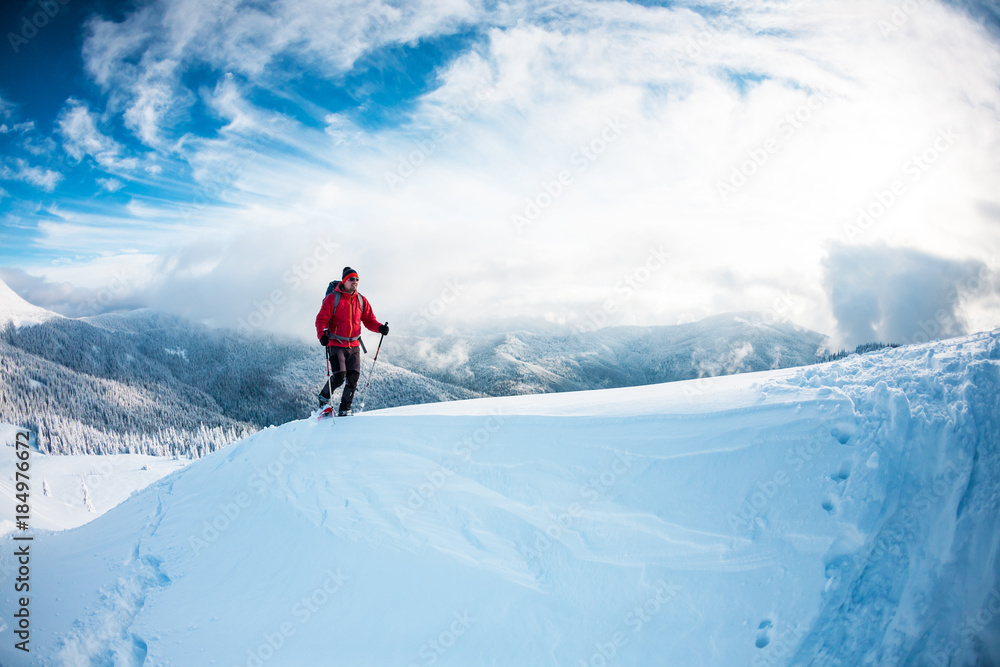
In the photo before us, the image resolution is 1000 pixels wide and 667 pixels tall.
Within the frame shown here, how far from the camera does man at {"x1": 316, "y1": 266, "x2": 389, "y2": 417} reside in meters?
8.69

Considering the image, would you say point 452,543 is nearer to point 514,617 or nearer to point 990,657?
point 514,617

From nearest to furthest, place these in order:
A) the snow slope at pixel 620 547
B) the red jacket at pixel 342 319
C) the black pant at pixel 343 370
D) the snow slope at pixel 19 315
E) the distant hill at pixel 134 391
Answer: the snow slope at pixel 620 547 < the red jacket at pixel 342 319 < the black pant at pixel 343 370 < the distant hill at pixel 134 391 < the snow slope at pixel 19 315

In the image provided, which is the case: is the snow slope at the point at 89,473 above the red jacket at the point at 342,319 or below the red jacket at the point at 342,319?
below

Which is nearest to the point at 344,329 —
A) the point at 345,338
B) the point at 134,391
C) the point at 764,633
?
the point at 345,338

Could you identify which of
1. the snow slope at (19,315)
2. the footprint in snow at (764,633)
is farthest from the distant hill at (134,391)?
the footprint in snow at (764,633)

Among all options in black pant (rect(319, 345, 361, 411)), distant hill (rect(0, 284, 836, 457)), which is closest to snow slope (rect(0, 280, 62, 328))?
distant hill (rect(0, 284, 836, 457))

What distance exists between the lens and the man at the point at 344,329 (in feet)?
28.5

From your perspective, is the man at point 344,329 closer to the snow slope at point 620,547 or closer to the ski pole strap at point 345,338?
the ski pole strap at point 345,338

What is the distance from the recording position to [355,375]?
916 centimetres

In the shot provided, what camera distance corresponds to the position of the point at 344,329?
28.9 feet

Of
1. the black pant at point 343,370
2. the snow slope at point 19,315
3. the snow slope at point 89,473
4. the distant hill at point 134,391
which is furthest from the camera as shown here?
the snow slope at point 19,315

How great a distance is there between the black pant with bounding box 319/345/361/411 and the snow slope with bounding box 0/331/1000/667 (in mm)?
2115

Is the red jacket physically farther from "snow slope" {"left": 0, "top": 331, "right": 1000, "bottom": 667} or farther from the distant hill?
the distant hill

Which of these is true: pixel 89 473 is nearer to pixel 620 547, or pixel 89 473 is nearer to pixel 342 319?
pixel 342 319
